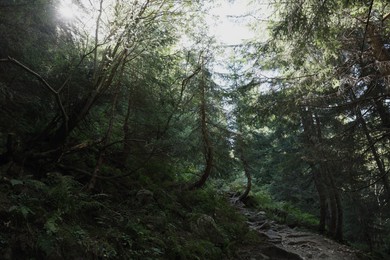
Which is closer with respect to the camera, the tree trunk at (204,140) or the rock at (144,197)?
the rock at (144,197)

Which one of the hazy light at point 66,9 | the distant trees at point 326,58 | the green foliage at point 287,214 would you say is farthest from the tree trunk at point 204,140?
the green foliage at point 287,214

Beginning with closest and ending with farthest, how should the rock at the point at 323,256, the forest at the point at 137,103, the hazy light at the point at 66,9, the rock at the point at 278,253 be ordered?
the forest at the point at 137,103 → the hazy light at the point at 66,9 → the rock at the point at 278,253 → the rock at the point at 323,256

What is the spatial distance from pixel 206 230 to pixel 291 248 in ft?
12.9

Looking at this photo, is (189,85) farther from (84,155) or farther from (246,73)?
(84,155)

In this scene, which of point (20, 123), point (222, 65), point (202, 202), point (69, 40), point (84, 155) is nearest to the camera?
point (20, 123)

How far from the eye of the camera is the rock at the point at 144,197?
835 cm

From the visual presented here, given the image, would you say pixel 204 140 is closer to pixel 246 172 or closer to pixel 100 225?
pixel 100 225

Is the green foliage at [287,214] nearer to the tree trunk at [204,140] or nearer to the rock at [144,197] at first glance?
the tree trunk at [204,140]

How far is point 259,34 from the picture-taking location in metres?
9.05

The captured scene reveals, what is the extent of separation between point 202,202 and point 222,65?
5612 millimetres

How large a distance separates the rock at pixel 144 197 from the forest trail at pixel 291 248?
3.24 m

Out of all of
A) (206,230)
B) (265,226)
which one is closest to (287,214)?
(265,226)

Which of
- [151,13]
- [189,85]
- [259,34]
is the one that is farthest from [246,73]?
[151,13]

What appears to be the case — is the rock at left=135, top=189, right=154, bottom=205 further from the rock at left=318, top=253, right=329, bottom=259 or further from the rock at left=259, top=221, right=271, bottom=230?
the rock at left=259, top=221, right=271, bottom=230
